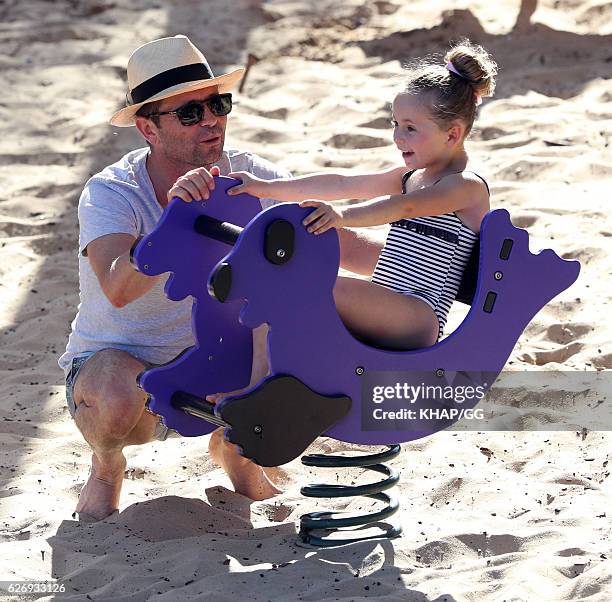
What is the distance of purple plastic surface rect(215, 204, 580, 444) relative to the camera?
3.05 metres

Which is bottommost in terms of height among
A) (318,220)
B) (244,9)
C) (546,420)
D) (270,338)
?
(546,420)

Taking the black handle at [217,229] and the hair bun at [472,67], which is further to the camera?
the hair bun at [472,67]

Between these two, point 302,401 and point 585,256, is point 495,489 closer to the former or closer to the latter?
point 302,401

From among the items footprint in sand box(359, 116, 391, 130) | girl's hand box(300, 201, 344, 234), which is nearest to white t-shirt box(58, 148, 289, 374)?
girl's hand box(300, 201, 344, 234)

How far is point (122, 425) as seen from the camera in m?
3.72

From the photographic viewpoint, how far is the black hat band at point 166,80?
383 centimetres

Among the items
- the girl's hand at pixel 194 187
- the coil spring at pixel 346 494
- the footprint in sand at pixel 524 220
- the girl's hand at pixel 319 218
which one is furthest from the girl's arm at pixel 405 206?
the footprint in sand at pixel 524 220

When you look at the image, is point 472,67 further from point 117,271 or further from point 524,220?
point 524,220

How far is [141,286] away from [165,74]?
71 centimetres

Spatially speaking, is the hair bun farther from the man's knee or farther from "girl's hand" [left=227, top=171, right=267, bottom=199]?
the man's knee

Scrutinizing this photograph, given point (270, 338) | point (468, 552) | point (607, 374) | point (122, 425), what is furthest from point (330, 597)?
point (607, 374)

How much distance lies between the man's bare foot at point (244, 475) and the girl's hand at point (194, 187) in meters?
0.90

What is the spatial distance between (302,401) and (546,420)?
1393 millimetres

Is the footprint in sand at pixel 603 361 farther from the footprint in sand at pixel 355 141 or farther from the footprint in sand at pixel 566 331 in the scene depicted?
the footprint in sand at pixel 355 141
